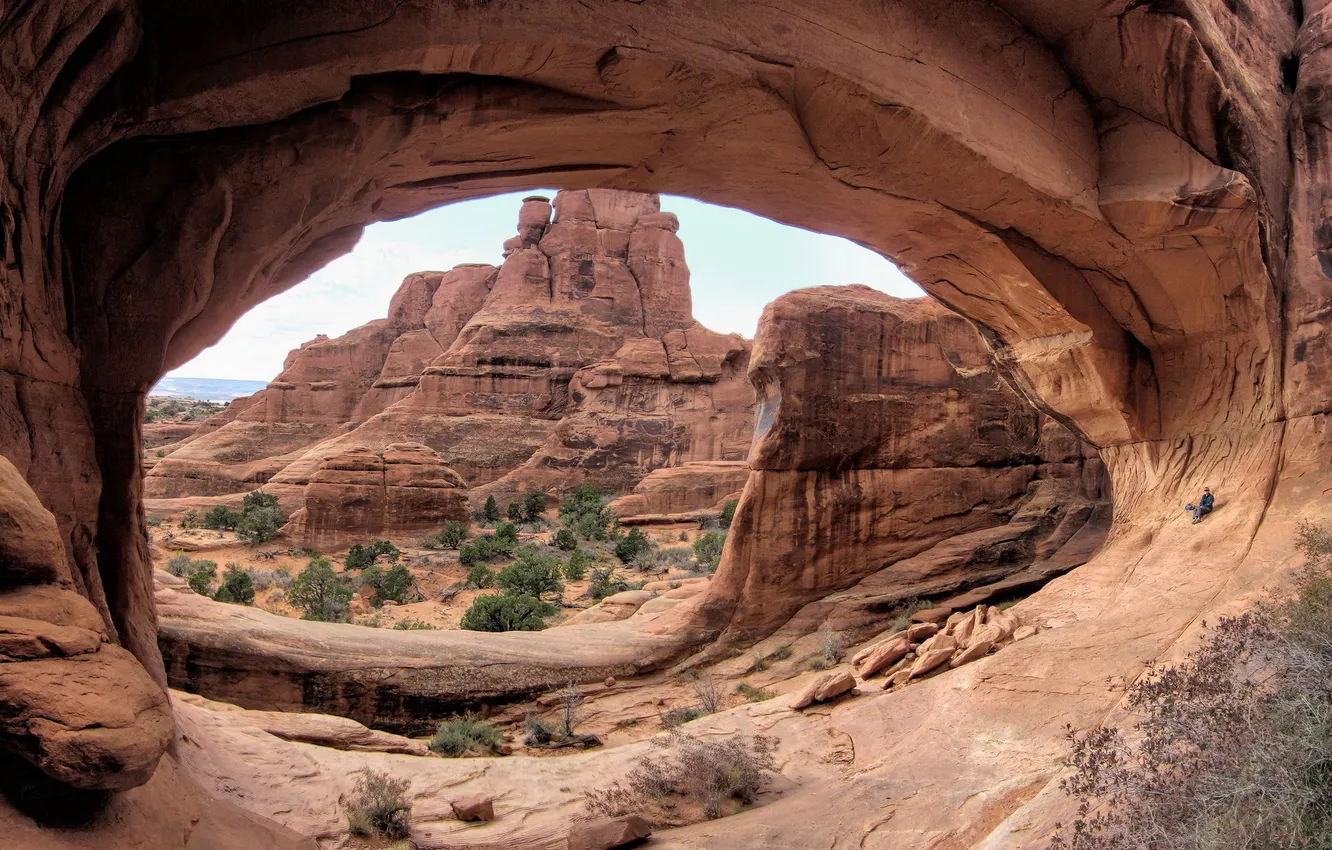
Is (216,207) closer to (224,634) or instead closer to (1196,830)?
(1196,830)

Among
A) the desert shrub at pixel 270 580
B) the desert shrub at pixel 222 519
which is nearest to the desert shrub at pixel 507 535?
the desert shrub at pixel 270 580

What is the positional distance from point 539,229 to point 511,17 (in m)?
51.2

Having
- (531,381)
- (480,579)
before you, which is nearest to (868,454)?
(480,579)

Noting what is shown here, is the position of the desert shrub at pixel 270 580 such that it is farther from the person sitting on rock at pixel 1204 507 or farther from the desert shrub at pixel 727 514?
the person sitting on rock at pixel 1204 507

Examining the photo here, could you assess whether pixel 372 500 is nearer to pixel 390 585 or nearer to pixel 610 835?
pixel 390 585

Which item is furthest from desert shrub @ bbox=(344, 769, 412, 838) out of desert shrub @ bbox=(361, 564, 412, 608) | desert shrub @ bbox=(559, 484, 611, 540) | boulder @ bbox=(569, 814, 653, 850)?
desert shrub @ bbox=(559, 484, 611, 540)

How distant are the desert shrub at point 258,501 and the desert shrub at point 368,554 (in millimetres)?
8499

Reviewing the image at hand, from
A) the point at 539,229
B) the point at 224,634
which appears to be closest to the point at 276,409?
the point at 539,229

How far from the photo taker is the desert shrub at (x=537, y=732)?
31.3 ft

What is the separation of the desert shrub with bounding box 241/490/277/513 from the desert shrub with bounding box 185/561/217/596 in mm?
9843

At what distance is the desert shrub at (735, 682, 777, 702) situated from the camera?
34.9ft

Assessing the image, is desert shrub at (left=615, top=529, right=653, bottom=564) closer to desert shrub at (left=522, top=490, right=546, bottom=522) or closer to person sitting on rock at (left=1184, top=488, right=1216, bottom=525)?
desert shrub at (left=522, top=490, right=546, bottom=522)

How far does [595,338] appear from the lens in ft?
163

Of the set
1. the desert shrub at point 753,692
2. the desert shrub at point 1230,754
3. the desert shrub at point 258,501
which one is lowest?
the desert shrub at point 753,692
